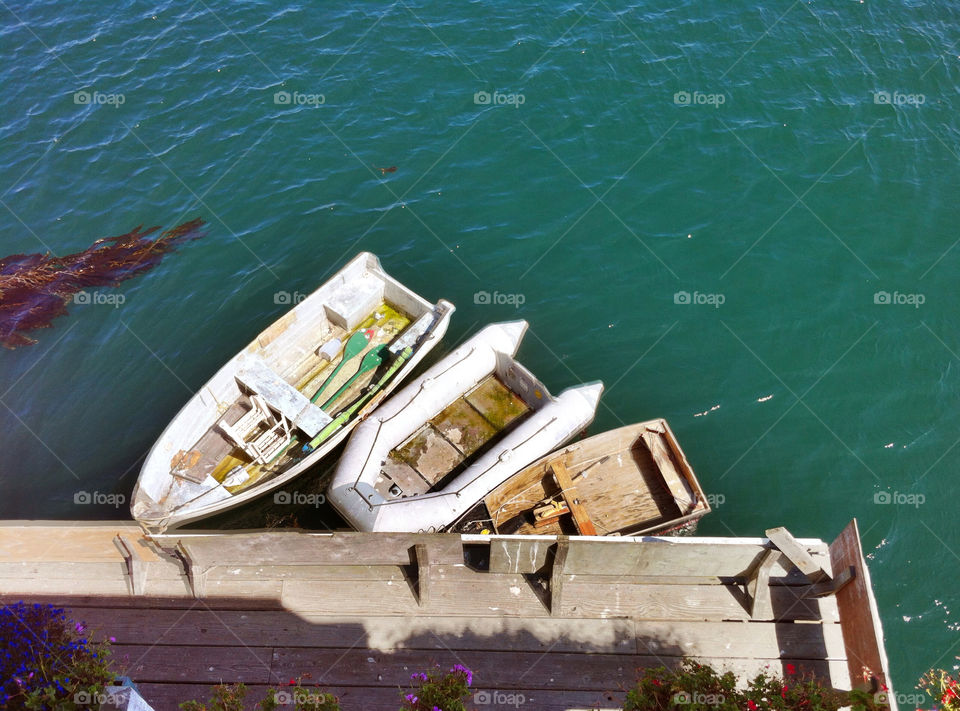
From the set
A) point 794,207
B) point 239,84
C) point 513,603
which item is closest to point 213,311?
point 239,84

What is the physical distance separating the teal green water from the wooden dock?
4493 mm

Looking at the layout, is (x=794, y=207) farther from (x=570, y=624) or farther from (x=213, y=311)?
(x=213, y=311)

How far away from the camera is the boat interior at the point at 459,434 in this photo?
523 inches

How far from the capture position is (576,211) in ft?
62.4

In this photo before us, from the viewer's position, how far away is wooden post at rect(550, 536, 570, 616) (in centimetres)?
852

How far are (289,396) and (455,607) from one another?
20.6 ft

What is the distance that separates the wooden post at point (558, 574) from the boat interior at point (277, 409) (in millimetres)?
6330

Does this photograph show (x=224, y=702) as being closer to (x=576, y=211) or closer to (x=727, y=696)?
(x=727, y=696)

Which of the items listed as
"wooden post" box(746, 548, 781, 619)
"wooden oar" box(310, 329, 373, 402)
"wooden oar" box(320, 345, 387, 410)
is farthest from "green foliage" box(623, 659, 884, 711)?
"wooden oar" box(310, 329, 373, 402)

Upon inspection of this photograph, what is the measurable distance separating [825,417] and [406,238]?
38.4 feet

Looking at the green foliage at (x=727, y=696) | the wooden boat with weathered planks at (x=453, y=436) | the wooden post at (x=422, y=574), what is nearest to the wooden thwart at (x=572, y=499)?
the wooden boat with weathered planks at (x=453, y=436)

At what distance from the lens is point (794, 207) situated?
18.9 meters

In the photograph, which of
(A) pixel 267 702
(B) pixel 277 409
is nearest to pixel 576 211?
(B) pixel 277 409
